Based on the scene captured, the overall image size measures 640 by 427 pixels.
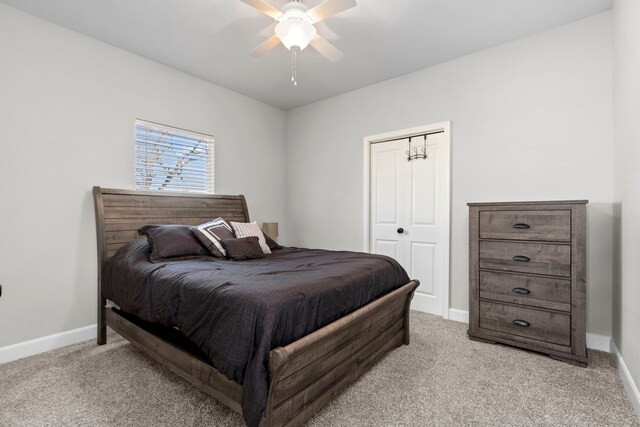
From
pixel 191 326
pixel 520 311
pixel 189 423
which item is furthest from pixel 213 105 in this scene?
pixel 520 311

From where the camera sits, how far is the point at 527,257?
2473 millimetres

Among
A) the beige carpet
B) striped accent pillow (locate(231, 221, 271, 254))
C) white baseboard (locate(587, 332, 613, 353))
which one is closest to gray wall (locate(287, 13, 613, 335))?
white baseboard (locate(587, 332, 613, 353))

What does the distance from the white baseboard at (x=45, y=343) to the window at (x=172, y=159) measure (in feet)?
4.72

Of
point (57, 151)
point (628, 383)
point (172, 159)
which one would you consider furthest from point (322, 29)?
point (628, 383)

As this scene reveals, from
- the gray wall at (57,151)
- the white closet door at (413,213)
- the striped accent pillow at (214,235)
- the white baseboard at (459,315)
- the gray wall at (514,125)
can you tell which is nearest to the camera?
the gray wall at (57,151)

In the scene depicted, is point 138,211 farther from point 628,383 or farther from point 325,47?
point 628,383

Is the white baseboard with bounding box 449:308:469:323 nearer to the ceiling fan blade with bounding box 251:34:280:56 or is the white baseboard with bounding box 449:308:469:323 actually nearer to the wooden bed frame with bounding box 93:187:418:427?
the wooden bed frame with bounding box 93:187:418:427

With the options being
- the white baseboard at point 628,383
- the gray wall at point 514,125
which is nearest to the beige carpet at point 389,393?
the white baseboard at point 628,383

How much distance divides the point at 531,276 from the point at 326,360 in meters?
1.86

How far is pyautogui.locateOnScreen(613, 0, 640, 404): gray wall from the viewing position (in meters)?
1.80

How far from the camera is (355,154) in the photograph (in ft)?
13.4

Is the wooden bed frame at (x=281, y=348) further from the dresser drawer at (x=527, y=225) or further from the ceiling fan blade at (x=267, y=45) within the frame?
the ceiling fan blade at (x=267, y=45)

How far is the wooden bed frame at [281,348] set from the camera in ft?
4.85

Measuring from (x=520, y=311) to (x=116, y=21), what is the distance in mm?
4185
